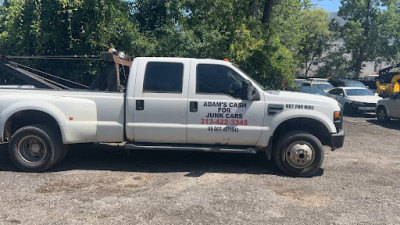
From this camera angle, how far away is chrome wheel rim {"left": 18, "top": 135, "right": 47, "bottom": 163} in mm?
6371

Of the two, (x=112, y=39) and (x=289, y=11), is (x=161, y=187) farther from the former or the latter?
(x=289, y=11)

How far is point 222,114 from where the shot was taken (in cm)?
630

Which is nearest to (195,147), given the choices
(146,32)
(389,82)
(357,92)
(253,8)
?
(146,32)

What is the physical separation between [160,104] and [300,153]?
8.21ft

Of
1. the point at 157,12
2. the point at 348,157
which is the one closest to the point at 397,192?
the point at 348,157

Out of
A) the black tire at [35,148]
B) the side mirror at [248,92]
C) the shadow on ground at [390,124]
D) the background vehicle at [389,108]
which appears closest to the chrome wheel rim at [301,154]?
the side mirror at [248,92]

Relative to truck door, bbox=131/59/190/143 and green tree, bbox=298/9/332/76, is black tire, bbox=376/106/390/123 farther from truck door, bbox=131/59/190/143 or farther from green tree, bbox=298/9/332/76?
green tree, bbox=298/9/332/76

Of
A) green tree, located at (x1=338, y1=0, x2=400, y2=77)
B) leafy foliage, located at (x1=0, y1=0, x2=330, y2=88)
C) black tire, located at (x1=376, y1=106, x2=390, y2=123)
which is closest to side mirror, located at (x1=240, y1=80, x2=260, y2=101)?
leafy foliage, located at (x1=0, y1=0, x2=330, y2=88)

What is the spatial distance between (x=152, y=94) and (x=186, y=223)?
8.45 feet

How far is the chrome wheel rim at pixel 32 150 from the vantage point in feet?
20.9

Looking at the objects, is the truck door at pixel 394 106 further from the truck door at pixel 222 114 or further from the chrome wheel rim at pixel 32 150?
the chrome wheel rim at pixel 32 150

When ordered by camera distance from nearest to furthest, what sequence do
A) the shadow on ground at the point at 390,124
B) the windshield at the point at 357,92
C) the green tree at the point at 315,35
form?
the shadow on ground at the point at 390,124 < the windshield at the point at 357,92 < the green tree at the point at 315,35

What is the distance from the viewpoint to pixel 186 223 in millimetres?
4449

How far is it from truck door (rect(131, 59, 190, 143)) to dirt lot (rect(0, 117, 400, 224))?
0.71 metres
